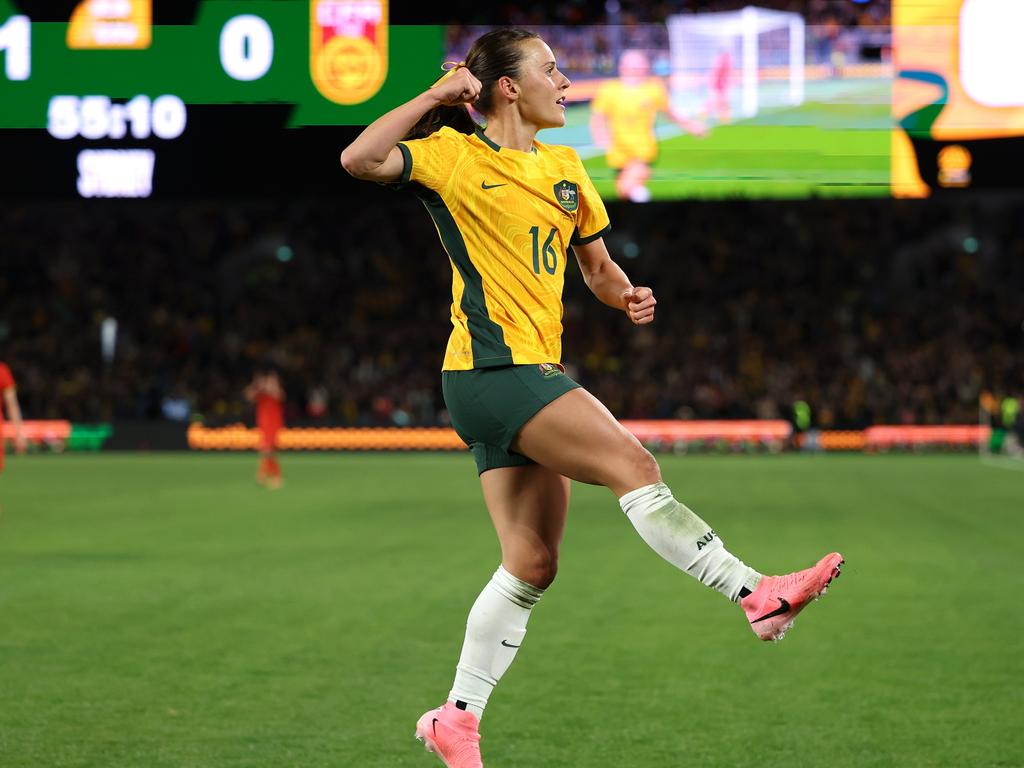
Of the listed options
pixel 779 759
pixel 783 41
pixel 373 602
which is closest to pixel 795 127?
pixel 783 41

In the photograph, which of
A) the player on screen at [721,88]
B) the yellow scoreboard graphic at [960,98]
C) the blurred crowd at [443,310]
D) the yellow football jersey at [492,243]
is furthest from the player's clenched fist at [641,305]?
the blurred crowd at [443,310]

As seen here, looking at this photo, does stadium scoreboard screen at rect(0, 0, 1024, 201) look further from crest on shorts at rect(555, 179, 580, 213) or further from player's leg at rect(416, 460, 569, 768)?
player's leg at rect(416, 460, 569, 768)

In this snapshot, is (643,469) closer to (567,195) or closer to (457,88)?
(567,195)

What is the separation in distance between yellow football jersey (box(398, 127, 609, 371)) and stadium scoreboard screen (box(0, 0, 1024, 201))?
16.9 metres

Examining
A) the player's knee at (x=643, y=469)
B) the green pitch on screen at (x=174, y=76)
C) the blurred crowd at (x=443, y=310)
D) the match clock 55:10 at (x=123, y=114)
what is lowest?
the blurred crowd at (x=443, y=310)

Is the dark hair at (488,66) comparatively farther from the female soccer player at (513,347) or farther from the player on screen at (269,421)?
the player on screen at (269,421)

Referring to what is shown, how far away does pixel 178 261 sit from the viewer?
149ft

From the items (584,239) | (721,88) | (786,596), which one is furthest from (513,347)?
(721,88)

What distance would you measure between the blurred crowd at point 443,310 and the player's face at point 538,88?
34544mm

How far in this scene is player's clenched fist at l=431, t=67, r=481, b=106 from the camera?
161 inches

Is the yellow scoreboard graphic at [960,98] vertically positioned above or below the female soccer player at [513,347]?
above

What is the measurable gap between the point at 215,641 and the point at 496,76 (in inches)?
175

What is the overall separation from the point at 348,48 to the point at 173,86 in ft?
9.07

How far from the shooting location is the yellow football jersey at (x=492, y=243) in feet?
13.8
